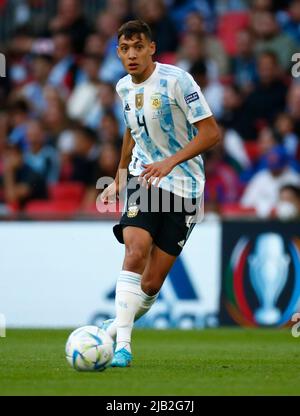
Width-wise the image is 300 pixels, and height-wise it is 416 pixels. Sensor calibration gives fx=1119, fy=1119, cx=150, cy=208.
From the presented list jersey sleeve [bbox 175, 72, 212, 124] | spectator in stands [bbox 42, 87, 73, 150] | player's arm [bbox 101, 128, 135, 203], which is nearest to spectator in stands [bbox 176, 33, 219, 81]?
spectator in stands [bbox 42, 87, 73, 150]

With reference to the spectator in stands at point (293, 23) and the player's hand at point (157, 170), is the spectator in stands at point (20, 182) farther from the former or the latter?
the player's hand at point (157, 170)

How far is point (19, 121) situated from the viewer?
16266mm

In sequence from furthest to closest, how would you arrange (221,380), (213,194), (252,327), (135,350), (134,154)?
1. (213,194)
2. (252,327)
3. (135,350)
4. (134,154)
5. (221,380)

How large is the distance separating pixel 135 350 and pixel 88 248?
3.77m

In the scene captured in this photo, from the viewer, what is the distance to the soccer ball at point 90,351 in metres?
7.20

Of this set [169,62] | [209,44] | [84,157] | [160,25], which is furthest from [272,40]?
[84,157]

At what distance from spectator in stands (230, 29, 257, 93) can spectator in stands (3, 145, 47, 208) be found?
326 cm

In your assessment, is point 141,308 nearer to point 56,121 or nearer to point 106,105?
point 106,105

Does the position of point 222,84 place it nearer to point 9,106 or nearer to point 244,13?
point 244,13

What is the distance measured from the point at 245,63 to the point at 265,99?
1.00 m

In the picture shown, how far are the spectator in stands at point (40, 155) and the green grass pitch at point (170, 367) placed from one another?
13.3 feet

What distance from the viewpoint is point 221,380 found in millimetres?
6918

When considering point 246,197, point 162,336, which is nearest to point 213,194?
point 246,197

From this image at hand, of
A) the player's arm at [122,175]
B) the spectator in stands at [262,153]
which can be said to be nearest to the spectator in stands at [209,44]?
the spectator in stands at [262,153]
